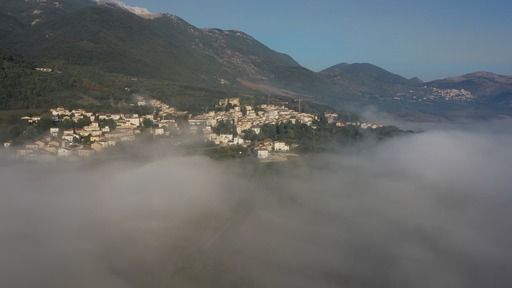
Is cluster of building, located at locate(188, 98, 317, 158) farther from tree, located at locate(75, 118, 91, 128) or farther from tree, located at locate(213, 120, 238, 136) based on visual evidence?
tree, located at locate(75, 118, 91, 128)

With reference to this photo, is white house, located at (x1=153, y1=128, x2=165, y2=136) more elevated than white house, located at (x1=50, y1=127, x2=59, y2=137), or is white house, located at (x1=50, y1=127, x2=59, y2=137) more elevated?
white house, located at (x1=50, y1=127, x2=59, y2=137)

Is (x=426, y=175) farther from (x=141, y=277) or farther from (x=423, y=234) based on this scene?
(x=141, y=277)

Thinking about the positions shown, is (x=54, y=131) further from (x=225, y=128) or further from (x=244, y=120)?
(x=244, y=120)

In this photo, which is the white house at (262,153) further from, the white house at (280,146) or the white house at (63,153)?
the white house at (63,153)

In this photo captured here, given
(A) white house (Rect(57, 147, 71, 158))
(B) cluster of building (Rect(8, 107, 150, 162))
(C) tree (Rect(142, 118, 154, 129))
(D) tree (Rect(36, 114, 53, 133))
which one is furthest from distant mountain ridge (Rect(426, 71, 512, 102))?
(A) white house (Rect(57, 147, 71, 158))

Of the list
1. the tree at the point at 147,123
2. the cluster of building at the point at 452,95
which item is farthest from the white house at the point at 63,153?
the cluster of building at the point at 452,95

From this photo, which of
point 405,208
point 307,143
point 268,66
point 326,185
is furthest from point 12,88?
point 268,66
